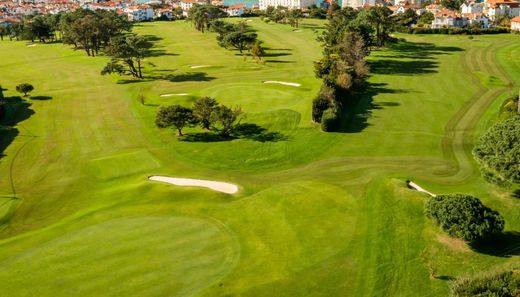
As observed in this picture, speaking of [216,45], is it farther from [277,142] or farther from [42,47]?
[277,142]

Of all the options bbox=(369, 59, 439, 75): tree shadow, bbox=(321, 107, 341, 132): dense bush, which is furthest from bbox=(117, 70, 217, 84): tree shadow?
bbox=(321, 107, 341, 132): dense bush

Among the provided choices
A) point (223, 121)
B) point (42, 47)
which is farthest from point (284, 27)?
point (223, 121)

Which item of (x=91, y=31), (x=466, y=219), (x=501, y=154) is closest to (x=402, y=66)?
(x=501, y=154)

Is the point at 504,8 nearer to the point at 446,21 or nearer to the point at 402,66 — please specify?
the point at 446,21

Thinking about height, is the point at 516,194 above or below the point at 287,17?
below

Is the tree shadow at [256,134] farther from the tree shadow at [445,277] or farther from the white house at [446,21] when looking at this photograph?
the white house at [446,21]

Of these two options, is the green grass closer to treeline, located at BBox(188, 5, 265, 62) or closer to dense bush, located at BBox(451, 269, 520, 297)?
dense bush, located at BBox(451, 269, 520, 297)

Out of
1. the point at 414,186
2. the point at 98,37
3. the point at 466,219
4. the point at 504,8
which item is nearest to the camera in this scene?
the point at 466,219
